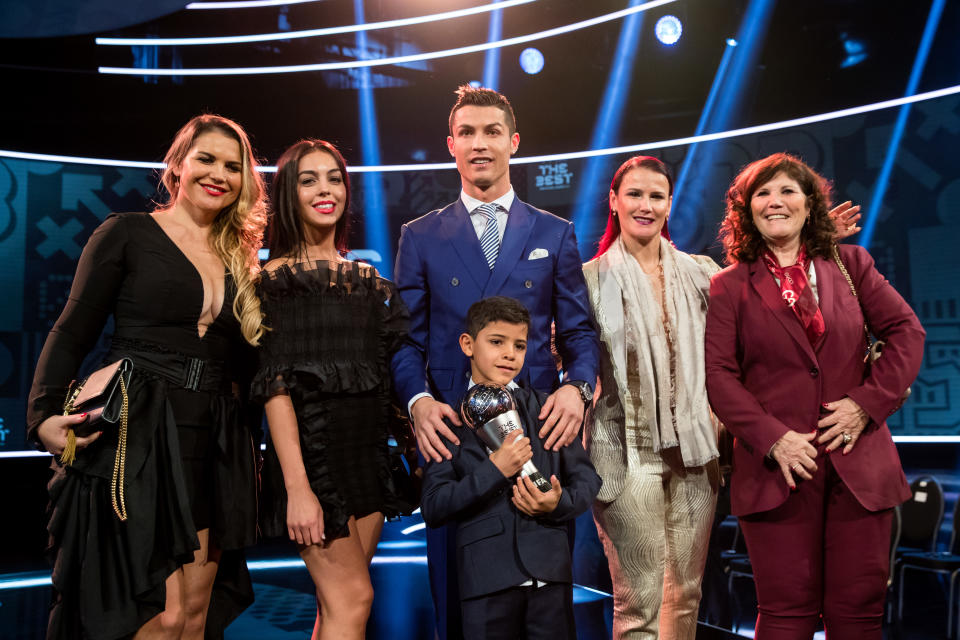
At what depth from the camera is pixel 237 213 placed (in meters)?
2.26

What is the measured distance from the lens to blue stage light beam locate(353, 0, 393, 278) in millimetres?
7355

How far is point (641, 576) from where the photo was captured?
2396mm

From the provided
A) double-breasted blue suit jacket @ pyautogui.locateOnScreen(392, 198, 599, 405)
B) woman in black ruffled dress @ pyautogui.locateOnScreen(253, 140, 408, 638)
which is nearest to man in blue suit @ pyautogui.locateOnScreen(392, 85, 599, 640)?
double-breasted blue suit jacket @ pyautogui.locateOnScreen(392, 198, 599, 405)

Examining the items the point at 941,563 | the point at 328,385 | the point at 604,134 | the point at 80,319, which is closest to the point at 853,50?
the point at 604,134

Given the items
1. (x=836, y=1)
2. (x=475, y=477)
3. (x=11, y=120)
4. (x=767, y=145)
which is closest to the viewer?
(x=475, y=477)

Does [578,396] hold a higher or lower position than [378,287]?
lower

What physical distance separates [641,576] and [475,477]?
2.58 ft

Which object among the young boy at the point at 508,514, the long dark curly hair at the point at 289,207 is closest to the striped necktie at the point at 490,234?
the young boy at the point at 508,514

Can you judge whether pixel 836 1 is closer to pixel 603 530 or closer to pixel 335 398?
pixel 603 530

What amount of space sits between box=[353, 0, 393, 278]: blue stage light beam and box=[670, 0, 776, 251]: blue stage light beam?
2915 millimetres

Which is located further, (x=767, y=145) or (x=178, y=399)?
(x=767, y=145)

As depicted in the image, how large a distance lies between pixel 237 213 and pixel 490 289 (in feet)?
2.68

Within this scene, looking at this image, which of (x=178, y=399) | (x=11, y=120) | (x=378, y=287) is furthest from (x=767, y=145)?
(x=11, y=120)

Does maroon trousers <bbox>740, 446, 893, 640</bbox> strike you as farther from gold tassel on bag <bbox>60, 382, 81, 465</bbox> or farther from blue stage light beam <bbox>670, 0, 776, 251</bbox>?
blue stage light beam <bbox>670, 0, 776, 251</bbox>
